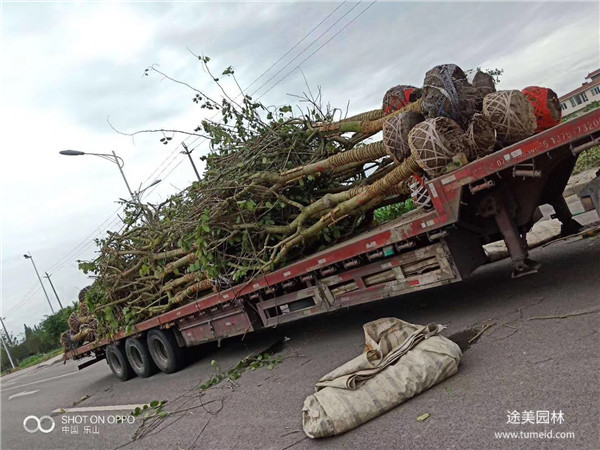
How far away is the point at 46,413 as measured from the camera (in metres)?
10.5

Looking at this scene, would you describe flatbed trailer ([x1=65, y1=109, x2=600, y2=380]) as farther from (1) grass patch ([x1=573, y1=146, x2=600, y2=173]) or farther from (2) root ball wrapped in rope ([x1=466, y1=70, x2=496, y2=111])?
(1) grass patch ([x1=573, y1=146, x2=600, y2=173])

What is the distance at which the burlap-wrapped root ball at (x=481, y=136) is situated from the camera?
5084 millimetres

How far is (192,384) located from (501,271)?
503 centimetres

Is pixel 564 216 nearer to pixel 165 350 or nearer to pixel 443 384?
pixel 443 384

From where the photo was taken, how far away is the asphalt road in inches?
134

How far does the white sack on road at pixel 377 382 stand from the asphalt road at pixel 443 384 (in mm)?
94

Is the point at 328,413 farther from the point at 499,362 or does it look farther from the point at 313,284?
the point at 313,284

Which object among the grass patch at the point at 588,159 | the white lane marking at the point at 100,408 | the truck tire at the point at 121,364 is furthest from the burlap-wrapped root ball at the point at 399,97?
the truck tire at the point at 121,364

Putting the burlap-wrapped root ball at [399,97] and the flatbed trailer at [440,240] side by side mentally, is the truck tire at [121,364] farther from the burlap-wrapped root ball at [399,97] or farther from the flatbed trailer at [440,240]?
the burlap-wrapped root ball at [399,97]

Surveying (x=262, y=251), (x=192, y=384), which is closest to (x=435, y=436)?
(x=262, y=251)

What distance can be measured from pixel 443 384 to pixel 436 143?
233cm

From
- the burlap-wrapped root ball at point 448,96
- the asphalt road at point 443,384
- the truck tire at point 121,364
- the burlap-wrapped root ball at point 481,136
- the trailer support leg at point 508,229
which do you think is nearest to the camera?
the asphalt road at point 443,384

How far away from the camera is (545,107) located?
5.09 meters

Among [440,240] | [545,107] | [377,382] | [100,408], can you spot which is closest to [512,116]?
[545,107]
